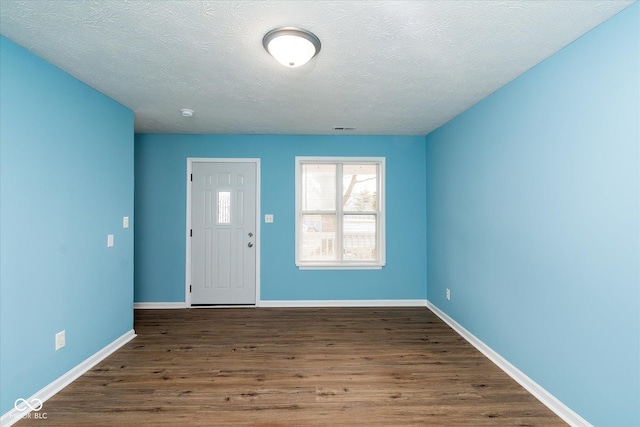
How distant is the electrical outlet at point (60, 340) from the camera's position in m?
2.34

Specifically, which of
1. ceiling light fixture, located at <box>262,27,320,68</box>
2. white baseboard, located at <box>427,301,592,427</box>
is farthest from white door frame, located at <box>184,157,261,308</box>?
white baseboard, located at <box>427,301,592,427</box>

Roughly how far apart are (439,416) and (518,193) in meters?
1.78

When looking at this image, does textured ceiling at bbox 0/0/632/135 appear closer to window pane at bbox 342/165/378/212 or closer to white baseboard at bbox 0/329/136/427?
window pane at bbox 342/165/378/212

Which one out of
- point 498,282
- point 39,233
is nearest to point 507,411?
point 498,282

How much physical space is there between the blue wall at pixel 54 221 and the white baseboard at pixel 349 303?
1870mm

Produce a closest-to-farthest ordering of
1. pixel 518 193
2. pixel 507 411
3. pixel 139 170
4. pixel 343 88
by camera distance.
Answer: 1. pixel 507 411
2. pixel 518 193
3. pixel 343 88
4. pixel 139 170

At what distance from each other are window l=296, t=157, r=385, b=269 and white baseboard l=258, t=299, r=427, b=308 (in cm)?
56

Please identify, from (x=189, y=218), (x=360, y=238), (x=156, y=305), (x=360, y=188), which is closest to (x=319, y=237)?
(x=360, y=238)

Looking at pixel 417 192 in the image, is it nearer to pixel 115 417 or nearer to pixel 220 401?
pixel 220 401

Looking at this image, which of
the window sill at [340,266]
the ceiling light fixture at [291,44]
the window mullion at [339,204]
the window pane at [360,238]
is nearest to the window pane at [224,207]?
the window sill at [340,266]

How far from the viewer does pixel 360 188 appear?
4543mm

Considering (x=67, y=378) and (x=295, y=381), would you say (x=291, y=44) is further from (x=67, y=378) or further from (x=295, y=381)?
(x=67, y=378)

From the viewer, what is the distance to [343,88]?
107 inches

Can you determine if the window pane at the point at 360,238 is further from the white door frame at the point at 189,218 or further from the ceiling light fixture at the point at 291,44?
the ceiling light fixture at the point at 291,44
